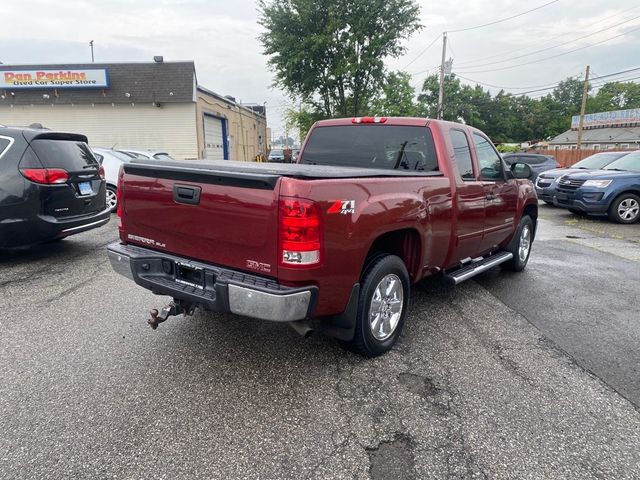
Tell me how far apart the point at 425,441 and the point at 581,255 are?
6.12 metres

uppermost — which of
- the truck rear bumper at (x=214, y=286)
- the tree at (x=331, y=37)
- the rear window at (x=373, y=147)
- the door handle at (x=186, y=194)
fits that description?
the tree at (x=331, y=37)

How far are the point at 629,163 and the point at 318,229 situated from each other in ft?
38.7

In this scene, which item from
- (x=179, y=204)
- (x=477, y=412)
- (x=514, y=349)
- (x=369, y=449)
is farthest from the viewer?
(x=514, y=349)

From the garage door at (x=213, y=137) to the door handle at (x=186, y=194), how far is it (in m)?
22.2

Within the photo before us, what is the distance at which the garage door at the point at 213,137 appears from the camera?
2467 cm

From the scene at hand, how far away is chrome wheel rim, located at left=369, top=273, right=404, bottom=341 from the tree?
80.4 feet

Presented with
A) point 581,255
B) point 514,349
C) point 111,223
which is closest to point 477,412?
point 514,349

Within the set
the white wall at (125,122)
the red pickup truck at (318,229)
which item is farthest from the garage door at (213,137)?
the red pickup truck at (318,229)

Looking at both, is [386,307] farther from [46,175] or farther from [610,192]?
[610,192]

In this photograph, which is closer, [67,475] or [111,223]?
[67,475]

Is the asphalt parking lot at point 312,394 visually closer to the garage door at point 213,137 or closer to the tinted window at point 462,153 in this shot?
the tinted window at point 462,153

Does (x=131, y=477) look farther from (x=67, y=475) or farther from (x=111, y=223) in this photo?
(x=111, y=223)

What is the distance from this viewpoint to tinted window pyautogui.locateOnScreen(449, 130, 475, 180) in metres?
4.32

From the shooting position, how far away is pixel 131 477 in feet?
7.11
